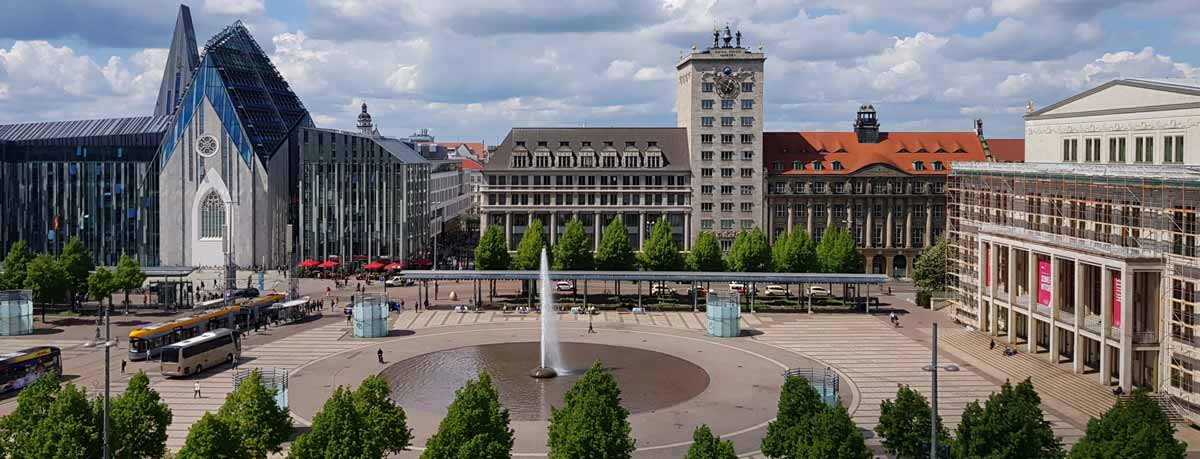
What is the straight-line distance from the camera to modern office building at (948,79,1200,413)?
7312cm

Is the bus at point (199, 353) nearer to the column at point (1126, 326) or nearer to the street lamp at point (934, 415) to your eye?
the street lamp at point (934, 415)

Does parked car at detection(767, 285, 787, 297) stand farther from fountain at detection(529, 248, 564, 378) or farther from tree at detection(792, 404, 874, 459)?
tree at detection(792, 404, 874, 459)

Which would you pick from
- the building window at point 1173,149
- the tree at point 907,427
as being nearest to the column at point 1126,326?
the building window at point 1173,149

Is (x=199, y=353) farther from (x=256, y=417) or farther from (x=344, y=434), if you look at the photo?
(x=344, y=434)

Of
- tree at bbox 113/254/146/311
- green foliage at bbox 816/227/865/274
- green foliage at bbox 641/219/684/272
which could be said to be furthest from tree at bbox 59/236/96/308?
green foliage at bbox 816/227/865/274

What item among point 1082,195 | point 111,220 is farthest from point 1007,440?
point 111,220

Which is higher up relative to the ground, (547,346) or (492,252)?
(492,252)

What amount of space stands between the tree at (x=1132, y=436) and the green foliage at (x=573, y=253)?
82.8m

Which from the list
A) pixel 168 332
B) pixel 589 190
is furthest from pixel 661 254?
pixel 168 332

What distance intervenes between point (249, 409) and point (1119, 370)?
189 ft

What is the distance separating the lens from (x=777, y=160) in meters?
158

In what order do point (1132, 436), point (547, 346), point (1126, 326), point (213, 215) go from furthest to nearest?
point (213, 215), point (547, 346), point (1126, 326), point (1132, 436)

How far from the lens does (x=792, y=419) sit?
54375mm

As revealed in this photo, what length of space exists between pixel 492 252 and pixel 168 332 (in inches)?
1855
